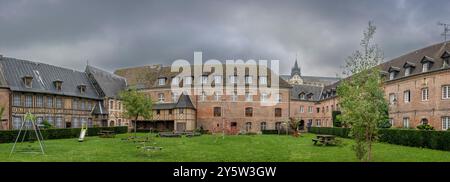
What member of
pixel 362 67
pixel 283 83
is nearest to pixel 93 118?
pixel 283 83

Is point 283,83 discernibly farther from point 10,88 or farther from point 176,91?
point 10,88

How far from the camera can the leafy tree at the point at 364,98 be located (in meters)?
15.0

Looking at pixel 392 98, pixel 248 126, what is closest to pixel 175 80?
pixel 248 126

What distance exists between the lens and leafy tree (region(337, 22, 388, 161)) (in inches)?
590

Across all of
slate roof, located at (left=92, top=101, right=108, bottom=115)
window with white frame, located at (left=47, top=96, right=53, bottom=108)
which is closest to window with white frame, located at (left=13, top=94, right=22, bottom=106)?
window with white frame, located at (left=47, top=96, right=53, bottom=108)

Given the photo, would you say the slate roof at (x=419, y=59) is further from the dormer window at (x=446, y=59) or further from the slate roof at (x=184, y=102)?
the slate roof at (x=184, y=102)

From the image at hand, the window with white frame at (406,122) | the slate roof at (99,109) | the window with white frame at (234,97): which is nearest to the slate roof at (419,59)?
the window with white frame at (406,122)

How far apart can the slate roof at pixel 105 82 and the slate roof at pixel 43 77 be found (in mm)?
713

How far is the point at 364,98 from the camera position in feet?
49.9

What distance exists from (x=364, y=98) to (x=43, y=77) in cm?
3691

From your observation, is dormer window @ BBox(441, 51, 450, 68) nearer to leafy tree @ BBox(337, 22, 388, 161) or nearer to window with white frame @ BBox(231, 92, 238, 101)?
leafy tree @ BBox(337, 22, 388, 161)

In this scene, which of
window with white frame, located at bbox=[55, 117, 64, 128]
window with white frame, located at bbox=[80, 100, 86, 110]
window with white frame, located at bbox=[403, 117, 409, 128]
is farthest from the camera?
window with white frame, located at bbox=[80, 100, 86, 110]

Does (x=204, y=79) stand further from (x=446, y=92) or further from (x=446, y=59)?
(x=446, y=92)

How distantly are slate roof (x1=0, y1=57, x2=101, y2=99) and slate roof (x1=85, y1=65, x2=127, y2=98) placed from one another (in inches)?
28.1
